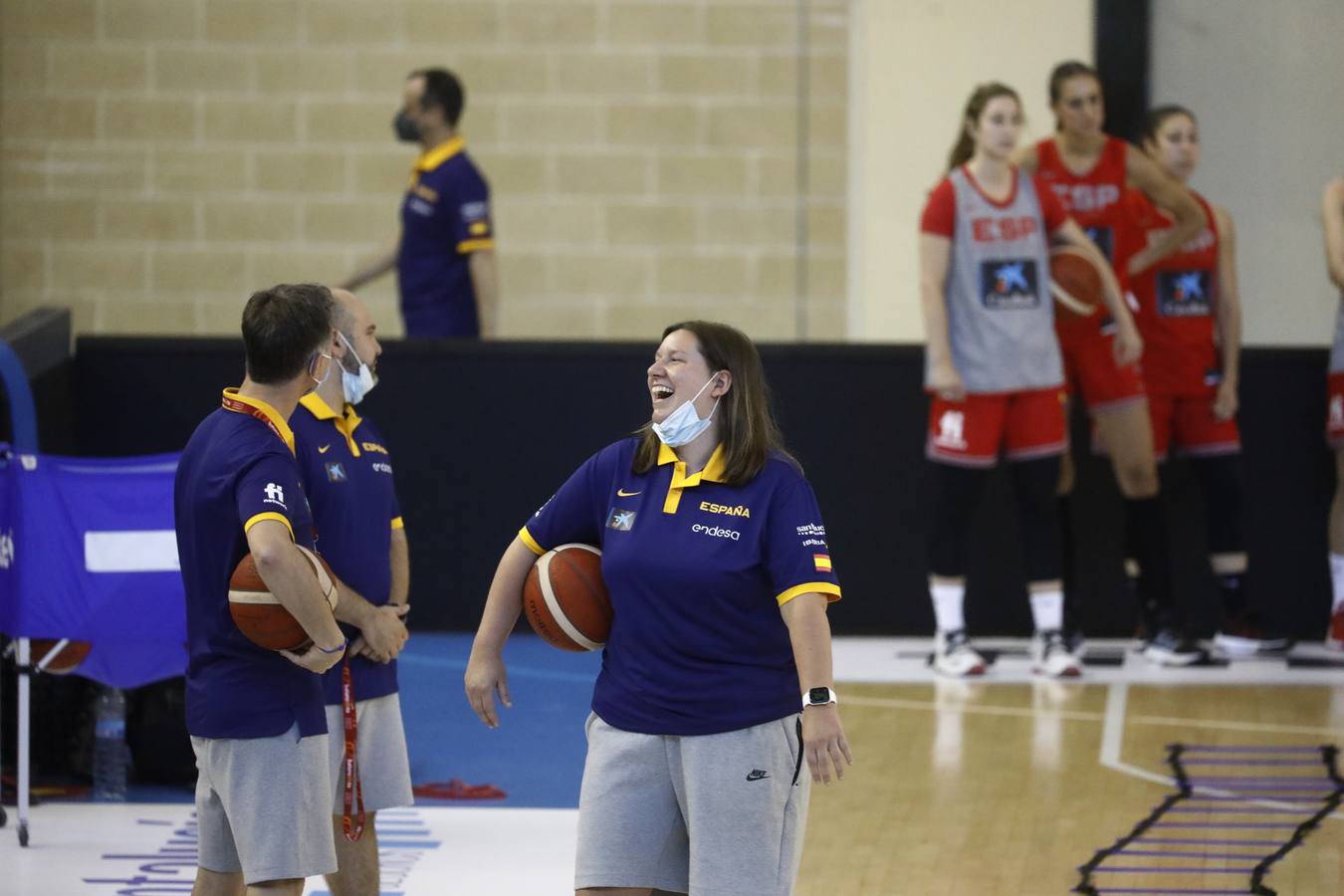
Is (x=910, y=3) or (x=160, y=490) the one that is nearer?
(x=160, y=490)

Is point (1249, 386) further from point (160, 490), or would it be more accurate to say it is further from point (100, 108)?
point (100, 108)

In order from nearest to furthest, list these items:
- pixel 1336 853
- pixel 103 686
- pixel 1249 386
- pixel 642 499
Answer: pixel 642 499, pixel 1336 853, pixel 103 686, pixel 1249 386

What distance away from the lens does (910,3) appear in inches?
455

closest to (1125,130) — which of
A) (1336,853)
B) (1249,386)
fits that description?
(1249,386)

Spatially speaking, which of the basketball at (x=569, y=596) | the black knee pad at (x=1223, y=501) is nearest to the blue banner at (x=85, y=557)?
the basketball at (x=569, y=596)

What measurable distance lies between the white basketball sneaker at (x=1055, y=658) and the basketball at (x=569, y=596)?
14.7 feet

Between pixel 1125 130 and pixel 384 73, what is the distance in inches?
165

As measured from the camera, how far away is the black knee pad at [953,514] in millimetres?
8391

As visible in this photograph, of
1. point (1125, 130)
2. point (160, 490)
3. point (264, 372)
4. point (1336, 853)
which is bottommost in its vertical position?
point (1336, 853)

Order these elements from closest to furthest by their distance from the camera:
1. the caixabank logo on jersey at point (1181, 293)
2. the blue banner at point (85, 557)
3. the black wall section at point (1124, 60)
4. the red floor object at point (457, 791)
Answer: the blue banner at point (85, 557), the red floor object at point (457, 791), the caixabank logo on jersey at point (1181, 293), the black wall section at point (1124, 60)

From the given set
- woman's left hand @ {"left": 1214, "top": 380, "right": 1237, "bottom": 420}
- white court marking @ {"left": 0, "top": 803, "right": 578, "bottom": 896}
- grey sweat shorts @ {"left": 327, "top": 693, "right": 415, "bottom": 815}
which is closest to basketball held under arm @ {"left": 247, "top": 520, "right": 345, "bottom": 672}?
grey sweat shorts @ {"left": 327, "top": 693, "right": 415, "bottom": 815}

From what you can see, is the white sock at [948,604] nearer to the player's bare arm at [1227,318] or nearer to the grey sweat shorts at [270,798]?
the player's bare arm at [1227,318]

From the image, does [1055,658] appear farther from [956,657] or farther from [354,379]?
[354,379]

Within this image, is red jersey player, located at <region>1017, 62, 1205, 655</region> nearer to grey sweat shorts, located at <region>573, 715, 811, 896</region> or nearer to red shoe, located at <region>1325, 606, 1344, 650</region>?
red shoe, located at <region>1325, 606, 1344, 650</region>
